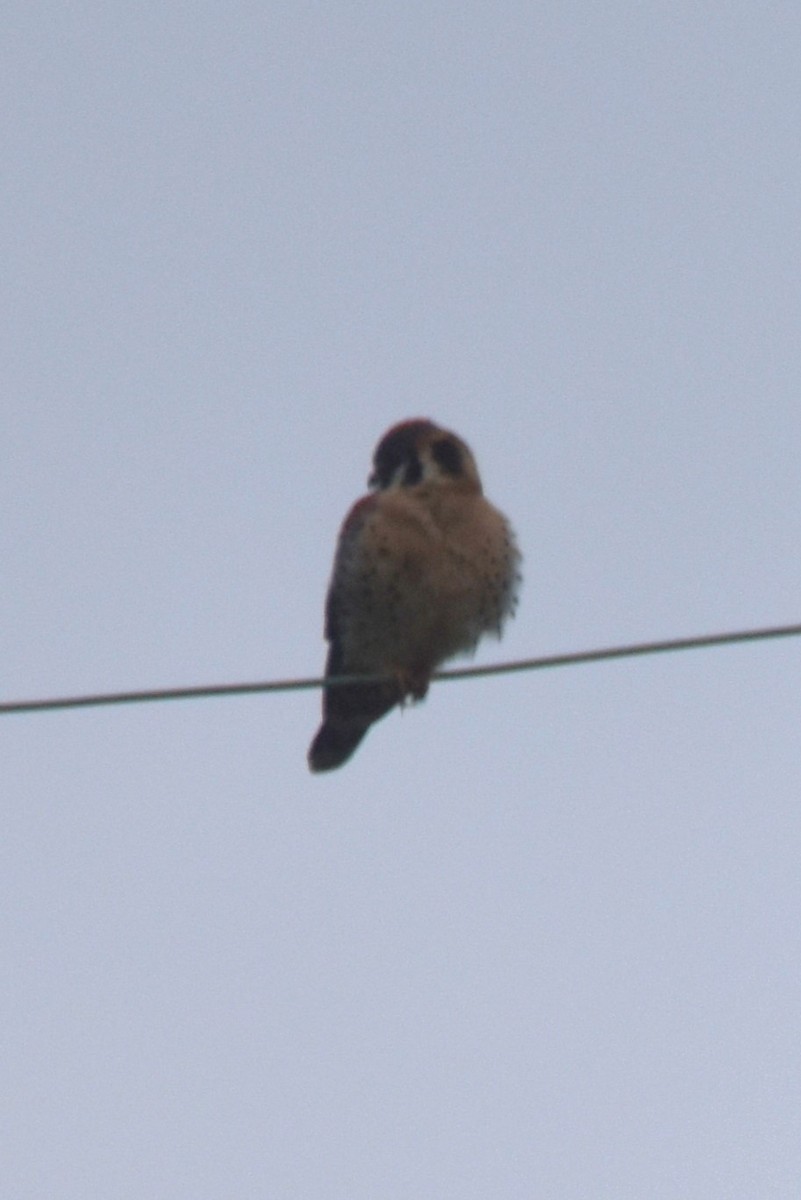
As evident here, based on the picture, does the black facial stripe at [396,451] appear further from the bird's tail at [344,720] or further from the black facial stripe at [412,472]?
the bird's tail at [344,720]

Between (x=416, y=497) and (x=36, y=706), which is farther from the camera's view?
(x=416, y=497)

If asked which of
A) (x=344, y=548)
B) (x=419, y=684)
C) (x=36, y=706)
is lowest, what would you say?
(x=36, y=706)

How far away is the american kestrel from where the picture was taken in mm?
7707

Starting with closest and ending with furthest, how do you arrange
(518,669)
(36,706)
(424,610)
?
(36,706)
(518,669)
(424,610)

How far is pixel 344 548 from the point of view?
8016mm

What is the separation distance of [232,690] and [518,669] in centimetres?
73

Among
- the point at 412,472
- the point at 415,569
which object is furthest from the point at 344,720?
the point at 412,472

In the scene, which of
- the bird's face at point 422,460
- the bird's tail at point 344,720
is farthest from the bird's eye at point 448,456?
the bird's tail at point 344,720

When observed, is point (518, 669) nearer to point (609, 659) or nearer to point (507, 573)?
point (609, 659)

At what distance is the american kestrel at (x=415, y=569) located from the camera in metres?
7.71

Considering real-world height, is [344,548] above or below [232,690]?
above

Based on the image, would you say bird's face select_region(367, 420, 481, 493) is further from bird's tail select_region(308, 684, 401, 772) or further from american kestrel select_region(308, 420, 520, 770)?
bird's tail select_region(308, 684, 401, 772)

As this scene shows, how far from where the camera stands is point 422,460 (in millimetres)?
8039

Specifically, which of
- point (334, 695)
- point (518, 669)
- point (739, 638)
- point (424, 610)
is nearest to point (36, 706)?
point (518, 669)
